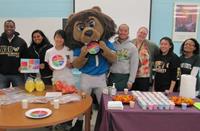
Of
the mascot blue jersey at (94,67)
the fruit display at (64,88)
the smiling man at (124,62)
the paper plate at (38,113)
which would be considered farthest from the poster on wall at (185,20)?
the paper plate at (38,113)

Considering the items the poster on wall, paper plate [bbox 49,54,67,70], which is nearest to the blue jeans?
paper plate [bbox 49,54,67,70]

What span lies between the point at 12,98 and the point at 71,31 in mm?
935

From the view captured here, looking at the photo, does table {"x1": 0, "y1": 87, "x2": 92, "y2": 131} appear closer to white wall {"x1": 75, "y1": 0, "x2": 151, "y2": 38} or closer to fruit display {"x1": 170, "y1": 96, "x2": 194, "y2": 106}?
fruit display {"x1": 170, "y1": 96, "x2": 194, "y2": 106}

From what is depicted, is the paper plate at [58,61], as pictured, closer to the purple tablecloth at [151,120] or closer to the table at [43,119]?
the table at [43,119]

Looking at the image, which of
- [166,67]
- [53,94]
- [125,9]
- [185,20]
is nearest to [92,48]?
[53,94]

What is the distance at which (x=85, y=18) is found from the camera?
2.61 meters

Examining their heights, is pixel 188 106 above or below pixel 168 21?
below

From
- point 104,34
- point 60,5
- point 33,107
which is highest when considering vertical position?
point 60,5

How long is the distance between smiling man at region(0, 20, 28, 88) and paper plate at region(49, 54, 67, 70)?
0.51 metres

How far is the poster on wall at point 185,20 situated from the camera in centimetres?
389

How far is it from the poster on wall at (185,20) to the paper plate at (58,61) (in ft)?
6.87

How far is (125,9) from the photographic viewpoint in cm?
390

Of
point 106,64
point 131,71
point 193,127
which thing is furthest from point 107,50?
point 193,127

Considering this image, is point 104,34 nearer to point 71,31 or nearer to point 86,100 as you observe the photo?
point 71,31
